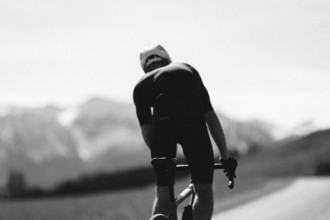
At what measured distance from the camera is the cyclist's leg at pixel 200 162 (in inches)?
153

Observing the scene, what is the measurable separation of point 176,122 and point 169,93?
216 millimetres

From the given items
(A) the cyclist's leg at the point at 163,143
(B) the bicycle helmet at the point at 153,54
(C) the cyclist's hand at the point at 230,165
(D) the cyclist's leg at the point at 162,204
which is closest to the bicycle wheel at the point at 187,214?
A: (D) the cyclist's leg at the point at 162,204

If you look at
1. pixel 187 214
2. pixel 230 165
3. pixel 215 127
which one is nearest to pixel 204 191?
pixel 187 214

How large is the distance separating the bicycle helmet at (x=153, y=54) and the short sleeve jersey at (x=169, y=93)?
17cm

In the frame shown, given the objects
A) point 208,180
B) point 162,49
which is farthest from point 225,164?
point 162,49

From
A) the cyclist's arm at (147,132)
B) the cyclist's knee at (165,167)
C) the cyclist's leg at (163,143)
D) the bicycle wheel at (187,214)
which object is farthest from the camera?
the bicycle wheel at (187,214)

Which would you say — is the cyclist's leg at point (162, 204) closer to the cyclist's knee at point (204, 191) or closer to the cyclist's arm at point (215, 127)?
the cyclist's knee at point (204, 191)

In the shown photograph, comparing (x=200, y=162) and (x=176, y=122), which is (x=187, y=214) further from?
(x=176, y=122)

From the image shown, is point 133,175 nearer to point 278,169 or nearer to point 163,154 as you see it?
point 278,169

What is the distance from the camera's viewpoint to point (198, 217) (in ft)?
13.5

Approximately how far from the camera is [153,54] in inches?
167

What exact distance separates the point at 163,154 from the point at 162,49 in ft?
2.74

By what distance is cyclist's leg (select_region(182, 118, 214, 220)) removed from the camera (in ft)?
12.8

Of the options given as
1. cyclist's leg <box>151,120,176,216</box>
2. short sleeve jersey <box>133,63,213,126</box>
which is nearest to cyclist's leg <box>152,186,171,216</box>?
cyclist's leg <box>151,120,176,216</box>
